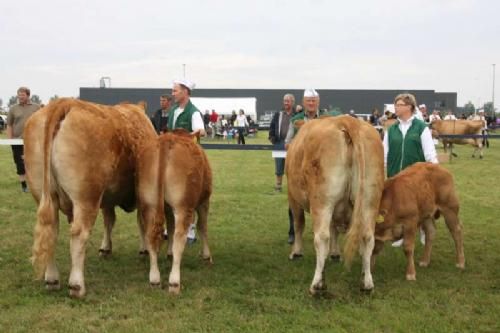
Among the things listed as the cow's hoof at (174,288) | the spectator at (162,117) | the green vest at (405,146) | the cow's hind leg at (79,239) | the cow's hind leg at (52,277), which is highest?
the spectator at (162,117)

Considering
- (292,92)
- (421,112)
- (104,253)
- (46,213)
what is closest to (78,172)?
(46,213)

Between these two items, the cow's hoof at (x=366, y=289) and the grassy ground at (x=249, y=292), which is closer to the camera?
the grassy ground at (x=249, y=292)

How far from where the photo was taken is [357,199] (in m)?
4.89

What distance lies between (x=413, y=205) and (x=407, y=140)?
1.11 metres

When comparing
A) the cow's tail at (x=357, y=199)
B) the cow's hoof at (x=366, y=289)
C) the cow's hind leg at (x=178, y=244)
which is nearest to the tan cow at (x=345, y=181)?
the cow's tail at (x=357, y=199)

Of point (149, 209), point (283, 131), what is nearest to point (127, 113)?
point (149, 209)

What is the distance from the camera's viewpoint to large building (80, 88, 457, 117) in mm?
63312

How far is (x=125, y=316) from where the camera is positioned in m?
4.64

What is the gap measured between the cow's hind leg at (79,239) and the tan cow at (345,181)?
6.89 ft

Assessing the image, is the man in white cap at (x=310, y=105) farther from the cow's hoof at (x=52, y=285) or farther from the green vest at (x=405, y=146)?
the cow's hoof at (x=52, y=285)

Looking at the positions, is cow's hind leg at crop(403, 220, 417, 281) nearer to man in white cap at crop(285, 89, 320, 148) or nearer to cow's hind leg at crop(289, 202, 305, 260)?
cow's hind leg at crop(289, 202, 305, 260)

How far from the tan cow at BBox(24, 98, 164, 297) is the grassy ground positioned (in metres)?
0.43

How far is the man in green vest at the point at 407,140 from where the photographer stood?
6.42 meters

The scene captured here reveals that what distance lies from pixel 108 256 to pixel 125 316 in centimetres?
217
